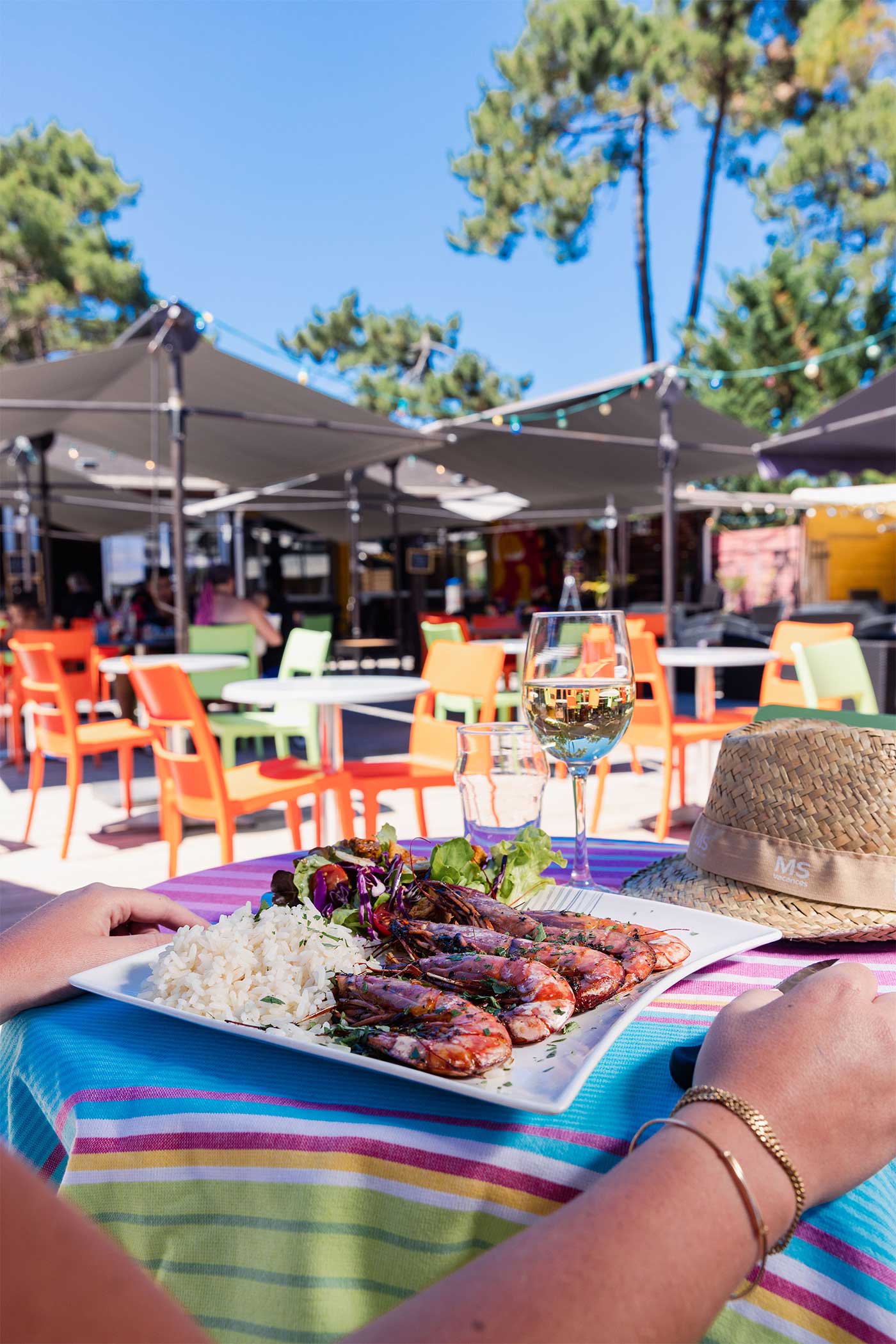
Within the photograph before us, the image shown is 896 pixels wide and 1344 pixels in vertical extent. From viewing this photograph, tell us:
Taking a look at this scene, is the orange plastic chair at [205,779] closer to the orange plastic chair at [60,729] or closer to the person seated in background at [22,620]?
the orange plastic chair at [60,729]

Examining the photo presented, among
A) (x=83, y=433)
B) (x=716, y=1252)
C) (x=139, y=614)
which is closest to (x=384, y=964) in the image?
(x=716, y=1252)

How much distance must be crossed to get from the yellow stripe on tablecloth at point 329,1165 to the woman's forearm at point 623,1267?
79 mm

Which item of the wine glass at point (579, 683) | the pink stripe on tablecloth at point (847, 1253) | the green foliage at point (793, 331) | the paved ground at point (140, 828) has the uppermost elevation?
the green foliage at point (793, 331)

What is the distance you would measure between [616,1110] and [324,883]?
364mm

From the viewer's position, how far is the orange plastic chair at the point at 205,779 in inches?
129

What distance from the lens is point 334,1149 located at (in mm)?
539

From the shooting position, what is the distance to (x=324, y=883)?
33.3 inches

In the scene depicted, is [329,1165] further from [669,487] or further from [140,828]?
[669,487]

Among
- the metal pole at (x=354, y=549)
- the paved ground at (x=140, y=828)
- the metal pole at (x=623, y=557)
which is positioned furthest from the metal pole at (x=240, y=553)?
the paved ground at (x=140, y=828)

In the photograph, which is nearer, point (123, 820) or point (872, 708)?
point (872, 708)

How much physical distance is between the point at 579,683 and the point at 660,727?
336 cm

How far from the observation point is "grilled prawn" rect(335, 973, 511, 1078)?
0.56 m

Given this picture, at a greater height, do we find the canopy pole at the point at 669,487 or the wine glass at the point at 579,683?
the canopy pole at the point at 669,487

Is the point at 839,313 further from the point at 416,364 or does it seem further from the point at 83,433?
the point at 83,433
